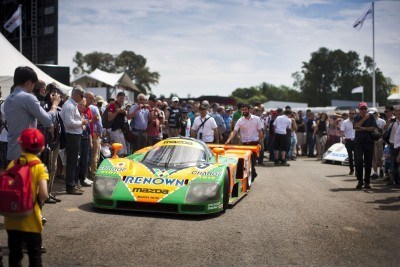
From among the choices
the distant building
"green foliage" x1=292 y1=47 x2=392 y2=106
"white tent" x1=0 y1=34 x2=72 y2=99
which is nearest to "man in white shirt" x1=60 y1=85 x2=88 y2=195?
"white tent" x1=0 y1=34 x2=72 y2=99

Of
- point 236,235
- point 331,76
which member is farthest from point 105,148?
point 331,76

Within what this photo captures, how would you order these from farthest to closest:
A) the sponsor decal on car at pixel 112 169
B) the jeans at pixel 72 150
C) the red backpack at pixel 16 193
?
the jeans at pixel 72 150 → the sponsor decal on car at pixel 112 169 → the red backpack at pixel 16 193

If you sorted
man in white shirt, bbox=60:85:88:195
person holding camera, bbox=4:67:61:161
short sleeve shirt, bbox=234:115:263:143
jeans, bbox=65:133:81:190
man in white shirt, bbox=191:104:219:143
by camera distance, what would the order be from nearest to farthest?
person holding camera, bbox=4:67:61:161 < man in white shirt, bbox=60:85:88:195 < jeans, bbox=65:133:81:190 < man in white shirt, bbox=191:104:219:143 < short sleeve shirt, bbox=234:115:263:143

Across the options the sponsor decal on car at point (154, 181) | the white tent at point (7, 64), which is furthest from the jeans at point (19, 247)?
the white tent at point (7, 64)

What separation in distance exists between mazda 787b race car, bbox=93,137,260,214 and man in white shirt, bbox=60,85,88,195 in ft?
2.69

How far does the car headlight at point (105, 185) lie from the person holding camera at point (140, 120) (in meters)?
5.27

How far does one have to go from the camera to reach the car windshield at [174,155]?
28.5 ft

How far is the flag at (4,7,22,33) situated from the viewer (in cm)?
2756

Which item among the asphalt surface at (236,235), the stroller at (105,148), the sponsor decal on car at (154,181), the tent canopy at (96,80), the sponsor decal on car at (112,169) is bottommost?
the asphalt surface at (236,235)

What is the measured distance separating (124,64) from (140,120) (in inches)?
2865

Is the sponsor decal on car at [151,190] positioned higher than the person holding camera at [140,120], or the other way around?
the person holding camera at [140,120]

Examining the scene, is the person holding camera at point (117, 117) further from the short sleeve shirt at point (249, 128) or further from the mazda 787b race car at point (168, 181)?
the mazda 787b race car at point (168, 181)

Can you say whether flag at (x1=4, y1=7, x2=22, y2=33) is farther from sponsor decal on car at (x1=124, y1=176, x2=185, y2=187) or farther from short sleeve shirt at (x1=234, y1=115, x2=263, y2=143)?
sponsor decal on car at (x1=124, y1=176, x2=185, y2=187)

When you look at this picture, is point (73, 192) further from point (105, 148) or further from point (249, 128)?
point (249, 128)
